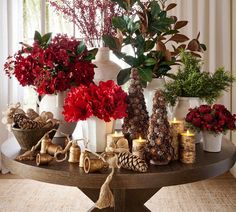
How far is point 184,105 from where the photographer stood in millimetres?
1604

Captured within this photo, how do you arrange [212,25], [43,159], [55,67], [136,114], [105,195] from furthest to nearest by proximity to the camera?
[212,25] < [55,67] < [136,114] < [43,159] < [105,195]

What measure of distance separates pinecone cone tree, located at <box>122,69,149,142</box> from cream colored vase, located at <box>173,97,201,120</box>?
0.21 meters

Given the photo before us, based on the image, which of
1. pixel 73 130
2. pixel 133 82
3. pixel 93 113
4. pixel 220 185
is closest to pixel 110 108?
pixel 93 113

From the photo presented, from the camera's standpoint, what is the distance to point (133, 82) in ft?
4.81

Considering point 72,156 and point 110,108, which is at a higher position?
point 110,108

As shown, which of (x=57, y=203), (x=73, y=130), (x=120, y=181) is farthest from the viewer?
(x=57, y=203)

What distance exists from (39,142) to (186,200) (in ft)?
5.63

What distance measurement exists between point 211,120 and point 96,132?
425 mm

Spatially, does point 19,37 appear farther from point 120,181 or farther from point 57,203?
point 120,181

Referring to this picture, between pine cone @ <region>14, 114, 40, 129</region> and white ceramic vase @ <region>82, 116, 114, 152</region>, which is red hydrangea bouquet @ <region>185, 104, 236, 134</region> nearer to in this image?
white ceramic vase @ <region>82, 116, 114, 152</region>

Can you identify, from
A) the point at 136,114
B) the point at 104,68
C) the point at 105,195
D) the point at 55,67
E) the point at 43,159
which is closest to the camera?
the point at 105,195

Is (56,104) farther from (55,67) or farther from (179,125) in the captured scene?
(179,125)

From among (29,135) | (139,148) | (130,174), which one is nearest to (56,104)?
(29,135)

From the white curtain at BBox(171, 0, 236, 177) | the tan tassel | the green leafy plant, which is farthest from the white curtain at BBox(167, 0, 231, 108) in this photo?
the tan tassel
